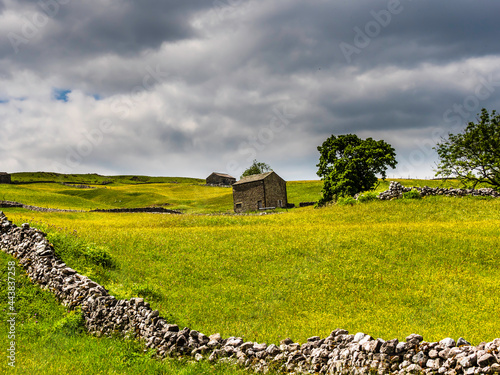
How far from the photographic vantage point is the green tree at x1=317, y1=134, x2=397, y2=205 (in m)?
50.9

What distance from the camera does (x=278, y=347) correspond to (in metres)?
10.5

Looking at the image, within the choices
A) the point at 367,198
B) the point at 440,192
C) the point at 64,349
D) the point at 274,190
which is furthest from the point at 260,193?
the point at 64,349

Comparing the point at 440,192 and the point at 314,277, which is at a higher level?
the point at 440,192

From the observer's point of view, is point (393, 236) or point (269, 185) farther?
point (269, 185)

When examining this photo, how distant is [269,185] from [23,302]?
63.1 metres

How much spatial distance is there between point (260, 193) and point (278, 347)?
212ft

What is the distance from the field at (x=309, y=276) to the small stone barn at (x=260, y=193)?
44.9 meters

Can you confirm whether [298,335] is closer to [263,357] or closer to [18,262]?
[263,357]

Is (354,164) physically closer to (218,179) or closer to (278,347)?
(278,347)

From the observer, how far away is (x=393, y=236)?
26.0 metres

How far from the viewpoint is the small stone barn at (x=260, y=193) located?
2953 inches

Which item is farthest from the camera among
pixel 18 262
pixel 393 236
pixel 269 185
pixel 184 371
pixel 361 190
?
pixel 269 185

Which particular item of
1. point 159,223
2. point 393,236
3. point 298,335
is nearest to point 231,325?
point 298,335

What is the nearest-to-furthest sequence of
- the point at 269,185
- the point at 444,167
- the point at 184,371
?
1. the point at 184,371
2. the point at 444,167
3. the point at 269,185
